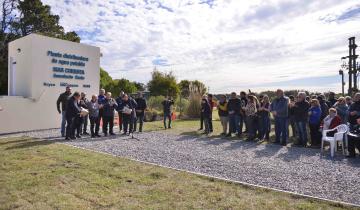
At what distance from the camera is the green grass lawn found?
4910 millimetres

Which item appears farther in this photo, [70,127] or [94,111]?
[94,111]

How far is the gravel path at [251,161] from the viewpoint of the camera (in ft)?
Result: 19.9

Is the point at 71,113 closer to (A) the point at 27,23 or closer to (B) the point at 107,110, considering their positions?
(B) the point at 107,110

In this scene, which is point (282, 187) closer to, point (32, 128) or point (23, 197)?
point (23, 197)

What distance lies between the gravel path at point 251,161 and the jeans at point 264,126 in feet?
3.56

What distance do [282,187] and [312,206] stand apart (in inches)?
40.0

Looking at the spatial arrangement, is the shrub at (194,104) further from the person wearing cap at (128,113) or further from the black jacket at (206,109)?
the person wearing cap at (128,113)

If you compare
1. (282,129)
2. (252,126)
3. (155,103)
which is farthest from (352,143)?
(155,103)

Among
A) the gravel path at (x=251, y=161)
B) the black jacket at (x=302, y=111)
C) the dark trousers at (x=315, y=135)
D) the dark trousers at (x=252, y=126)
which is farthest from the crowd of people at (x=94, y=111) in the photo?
the dark trousers at (x=315, y=135)

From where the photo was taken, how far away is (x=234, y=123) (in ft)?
43.9

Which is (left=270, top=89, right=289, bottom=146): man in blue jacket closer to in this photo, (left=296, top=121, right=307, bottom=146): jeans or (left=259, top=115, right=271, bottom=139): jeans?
(left=296, top=121, right=307, bottom=146): jeans

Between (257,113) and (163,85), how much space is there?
22271 mm

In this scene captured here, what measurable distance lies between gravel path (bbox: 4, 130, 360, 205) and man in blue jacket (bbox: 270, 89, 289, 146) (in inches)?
21.7

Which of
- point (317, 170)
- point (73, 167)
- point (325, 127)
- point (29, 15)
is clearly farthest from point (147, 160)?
point (29, 15)
